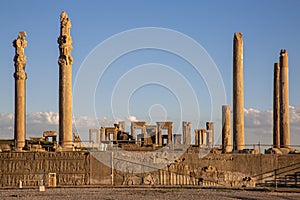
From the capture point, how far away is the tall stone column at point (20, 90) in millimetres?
38344

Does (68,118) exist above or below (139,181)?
above

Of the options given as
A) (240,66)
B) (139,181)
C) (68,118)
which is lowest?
Result: (139,181)

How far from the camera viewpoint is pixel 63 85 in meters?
35.2

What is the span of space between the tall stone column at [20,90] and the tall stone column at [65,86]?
12.4 feet

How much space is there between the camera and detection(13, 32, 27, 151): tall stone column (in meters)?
38.3

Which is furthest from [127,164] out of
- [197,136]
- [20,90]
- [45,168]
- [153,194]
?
[197,136]

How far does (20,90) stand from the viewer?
39062 mm

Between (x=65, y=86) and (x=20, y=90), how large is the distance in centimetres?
500

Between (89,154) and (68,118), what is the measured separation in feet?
10.4

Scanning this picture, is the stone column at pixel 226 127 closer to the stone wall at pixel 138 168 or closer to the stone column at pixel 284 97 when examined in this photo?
the stone column at pixel 284 97

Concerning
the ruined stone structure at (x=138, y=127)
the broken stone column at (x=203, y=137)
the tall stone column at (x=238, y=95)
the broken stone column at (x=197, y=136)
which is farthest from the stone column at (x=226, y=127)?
the ruined stone structure at (x=138, y=127)

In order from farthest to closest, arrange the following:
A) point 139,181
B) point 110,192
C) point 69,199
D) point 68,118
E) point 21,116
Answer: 1. point 21,116
2. point 68,118
3. point 139,181
4. point 110,192
5. point 69,199

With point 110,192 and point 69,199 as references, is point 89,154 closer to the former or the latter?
point 110,192

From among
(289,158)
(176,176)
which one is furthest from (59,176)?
(289,158)
